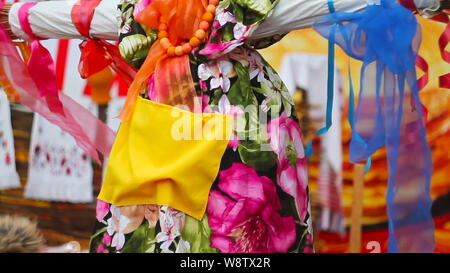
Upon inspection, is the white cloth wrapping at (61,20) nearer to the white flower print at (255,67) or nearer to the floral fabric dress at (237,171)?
the floral fabric dress at (237,171)

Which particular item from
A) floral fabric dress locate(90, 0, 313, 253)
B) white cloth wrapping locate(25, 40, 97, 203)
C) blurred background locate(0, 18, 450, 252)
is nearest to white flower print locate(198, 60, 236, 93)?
floral fabric dress locate(90, 0, 313, 253)

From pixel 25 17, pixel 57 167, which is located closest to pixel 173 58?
pixel 25 17

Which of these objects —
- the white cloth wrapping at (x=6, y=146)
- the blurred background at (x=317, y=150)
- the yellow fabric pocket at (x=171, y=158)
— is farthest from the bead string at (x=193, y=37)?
the white cloth wrapping at (x=6, y=146)

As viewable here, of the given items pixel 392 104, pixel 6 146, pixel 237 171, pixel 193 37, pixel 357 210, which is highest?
pixel 193 37

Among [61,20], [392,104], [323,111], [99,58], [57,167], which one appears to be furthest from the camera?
[57,167]

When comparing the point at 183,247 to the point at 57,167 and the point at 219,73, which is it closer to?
the point at 219,73

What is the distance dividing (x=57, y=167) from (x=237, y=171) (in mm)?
1219

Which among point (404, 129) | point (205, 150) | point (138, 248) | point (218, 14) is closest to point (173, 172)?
point (205, 150)

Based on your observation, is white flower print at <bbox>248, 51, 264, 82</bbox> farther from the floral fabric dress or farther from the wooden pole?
the wooden pole

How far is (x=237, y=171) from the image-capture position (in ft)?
4.52

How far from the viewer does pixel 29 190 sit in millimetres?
2502

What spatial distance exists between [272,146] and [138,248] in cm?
35

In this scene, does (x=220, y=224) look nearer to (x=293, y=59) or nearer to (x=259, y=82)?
(x=259, y=82)

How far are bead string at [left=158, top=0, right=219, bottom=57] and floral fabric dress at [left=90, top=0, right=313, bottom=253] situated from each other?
0.05 ft
